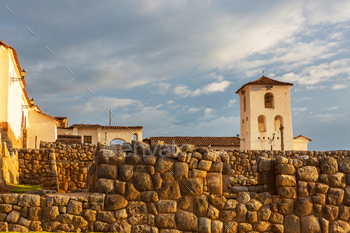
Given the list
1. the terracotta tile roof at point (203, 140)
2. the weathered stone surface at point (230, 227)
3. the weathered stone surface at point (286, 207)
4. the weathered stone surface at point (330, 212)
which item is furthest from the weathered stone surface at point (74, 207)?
the terracotta tile roof at point (203, 140)

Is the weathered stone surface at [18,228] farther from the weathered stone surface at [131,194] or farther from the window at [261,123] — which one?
the window at [261,123]

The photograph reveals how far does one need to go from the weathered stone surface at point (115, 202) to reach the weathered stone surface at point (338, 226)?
4.27m

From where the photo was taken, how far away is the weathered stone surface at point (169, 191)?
21.7ft

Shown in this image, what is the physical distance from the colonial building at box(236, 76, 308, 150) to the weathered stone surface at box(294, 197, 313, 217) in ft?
104

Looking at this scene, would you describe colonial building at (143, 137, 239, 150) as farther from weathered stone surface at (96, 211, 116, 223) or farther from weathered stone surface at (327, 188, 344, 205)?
weathered stone surface at (96, 211, 116, 223)

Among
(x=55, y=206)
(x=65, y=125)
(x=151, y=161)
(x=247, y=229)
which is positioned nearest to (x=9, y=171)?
(x=55, y=206)

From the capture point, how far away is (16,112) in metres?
24.6

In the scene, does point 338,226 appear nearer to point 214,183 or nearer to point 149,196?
point 214,183

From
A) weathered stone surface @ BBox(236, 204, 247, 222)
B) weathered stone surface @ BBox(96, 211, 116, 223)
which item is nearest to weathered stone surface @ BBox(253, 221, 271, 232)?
weathered stone surface @ BBox(236, 204, 247, 222)

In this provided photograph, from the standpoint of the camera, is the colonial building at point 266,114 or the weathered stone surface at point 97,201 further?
the colonial building at point 266,114

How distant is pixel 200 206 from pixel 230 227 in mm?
746

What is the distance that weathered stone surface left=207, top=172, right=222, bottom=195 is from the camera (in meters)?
6.77

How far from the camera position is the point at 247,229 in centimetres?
664

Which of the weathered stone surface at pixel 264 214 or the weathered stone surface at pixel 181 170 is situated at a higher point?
the weathered stone surface at pixel 181 170
